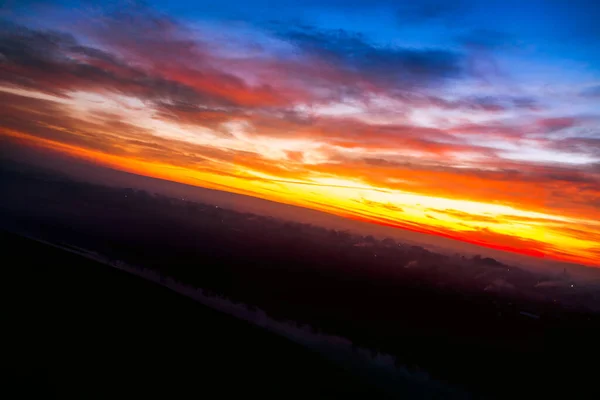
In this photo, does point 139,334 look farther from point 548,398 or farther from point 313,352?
point 548,398

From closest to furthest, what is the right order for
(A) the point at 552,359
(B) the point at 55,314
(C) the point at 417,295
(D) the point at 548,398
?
(B) the point at 55,314, (D) the point at 548,398, (A) the point at 552,359, (C) the point at 417,295

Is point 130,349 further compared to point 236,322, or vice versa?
point 236,322

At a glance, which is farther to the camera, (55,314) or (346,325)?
(346,325)

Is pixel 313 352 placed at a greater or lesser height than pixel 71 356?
lesser

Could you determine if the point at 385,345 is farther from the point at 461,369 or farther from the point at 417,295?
the point at 417,295

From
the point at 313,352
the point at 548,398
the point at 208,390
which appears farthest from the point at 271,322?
the point at 548,398


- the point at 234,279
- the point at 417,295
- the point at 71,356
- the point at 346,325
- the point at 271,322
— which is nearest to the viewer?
the point at 71,356
